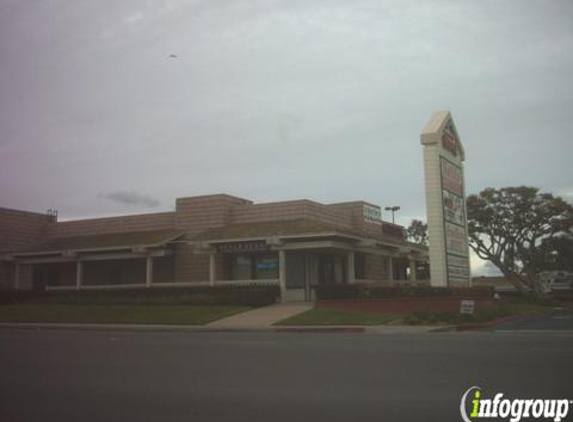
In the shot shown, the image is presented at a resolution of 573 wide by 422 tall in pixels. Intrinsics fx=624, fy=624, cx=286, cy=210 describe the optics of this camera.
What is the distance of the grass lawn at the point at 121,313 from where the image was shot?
27406mm

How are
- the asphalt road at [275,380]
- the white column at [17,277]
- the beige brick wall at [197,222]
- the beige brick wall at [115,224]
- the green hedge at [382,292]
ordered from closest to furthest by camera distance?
the asphalt road at [275,380] < the green hedge at [382,292] < the beige brick wall at [197,222] < the beige brick wall at [115,224] < the white column at [17,277]

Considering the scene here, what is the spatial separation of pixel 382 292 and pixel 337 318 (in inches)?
191

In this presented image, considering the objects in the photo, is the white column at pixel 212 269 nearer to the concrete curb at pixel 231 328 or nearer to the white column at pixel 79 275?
the concrete curb at pixel 231 328

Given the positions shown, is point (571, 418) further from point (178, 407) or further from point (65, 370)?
point (65, 370)

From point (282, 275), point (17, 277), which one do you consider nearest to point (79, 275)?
point (17, 277)

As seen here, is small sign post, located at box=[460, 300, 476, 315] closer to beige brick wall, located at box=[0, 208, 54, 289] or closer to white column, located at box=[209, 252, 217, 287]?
white column, located at box=[209, 252, 217, 287]

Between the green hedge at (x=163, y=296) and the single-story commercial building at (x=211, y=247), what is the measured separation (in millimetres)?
1371

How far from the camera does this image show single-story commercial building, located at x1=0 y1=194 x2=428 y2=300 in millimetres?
34281

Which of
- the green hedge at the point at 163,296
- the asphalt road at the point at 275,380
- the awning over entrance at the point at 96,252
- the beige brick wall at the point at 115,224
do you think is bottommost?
the asphalt road at the point at 275,380

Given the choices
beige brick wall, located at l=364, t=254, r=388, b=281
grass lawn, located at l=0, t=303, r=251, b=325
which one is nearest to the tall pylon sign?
beige brick wall, located at l=364, t=254, r=388, b=281

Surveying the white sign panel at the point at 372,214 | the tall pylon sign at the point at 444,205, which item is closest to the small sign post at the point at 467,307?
the tall pylon sign at the point at 444,205

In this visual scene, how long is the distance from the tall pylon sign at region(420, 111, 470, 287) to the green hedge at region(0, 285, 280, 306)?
8580 mm

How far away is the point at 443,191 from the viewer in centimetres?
3044

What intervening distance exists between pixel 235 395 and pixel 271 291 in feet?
77.1
